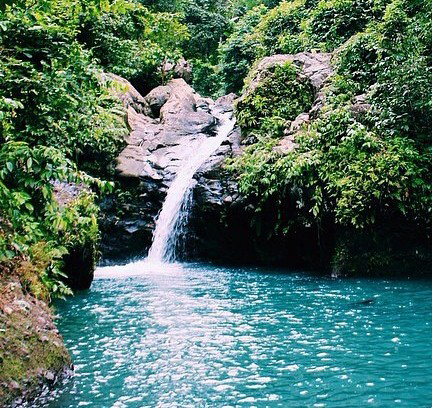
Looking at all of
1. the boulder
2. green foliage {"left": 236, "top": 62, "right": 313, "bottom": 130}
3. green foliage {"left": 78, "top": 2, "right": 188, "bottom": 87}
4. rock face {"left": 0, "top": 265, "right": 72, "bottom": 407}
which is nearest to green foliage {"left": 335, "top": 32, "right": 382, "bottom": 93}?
green foliage {"left": 236, "top": 62, "right": 313, "bottom": 130}

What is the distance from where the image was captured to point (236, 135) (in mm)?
15781

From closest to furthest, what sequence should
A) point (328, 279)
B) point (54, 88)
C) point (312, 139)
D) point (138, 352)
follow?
point (54, 88) → point (138, 352) → point (328, 279) → point (312, 139)

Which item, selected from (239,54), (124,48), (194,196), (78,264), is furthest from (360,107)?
(239,54)

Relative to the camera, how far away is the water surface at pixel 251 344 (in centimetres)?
503

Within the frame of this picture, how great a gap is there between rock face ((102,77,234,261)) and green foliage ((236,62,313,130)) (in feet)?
9.12

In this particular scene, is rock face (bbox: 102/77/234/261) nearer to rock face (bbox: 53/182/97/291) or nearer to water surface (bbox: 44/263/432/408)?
water surface (bbox: 44/263/432/408)

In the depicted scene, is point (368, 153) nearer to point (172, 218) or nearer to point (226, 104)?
point (172, 218)

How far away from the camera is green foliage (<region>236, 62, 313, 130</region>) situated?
15.6 metres

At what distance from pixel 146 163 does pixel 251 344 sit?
10.7 meters

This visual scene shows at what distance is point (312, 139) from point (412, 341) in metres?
7.46

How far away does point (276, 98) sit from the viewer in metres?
15.9

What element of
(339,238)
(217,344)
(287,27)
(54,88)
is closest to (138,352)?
(217,344)

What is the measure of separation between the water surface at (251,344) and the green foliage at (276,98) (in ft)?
21.7

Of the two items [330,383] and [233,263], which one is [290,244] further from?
[330,383]
